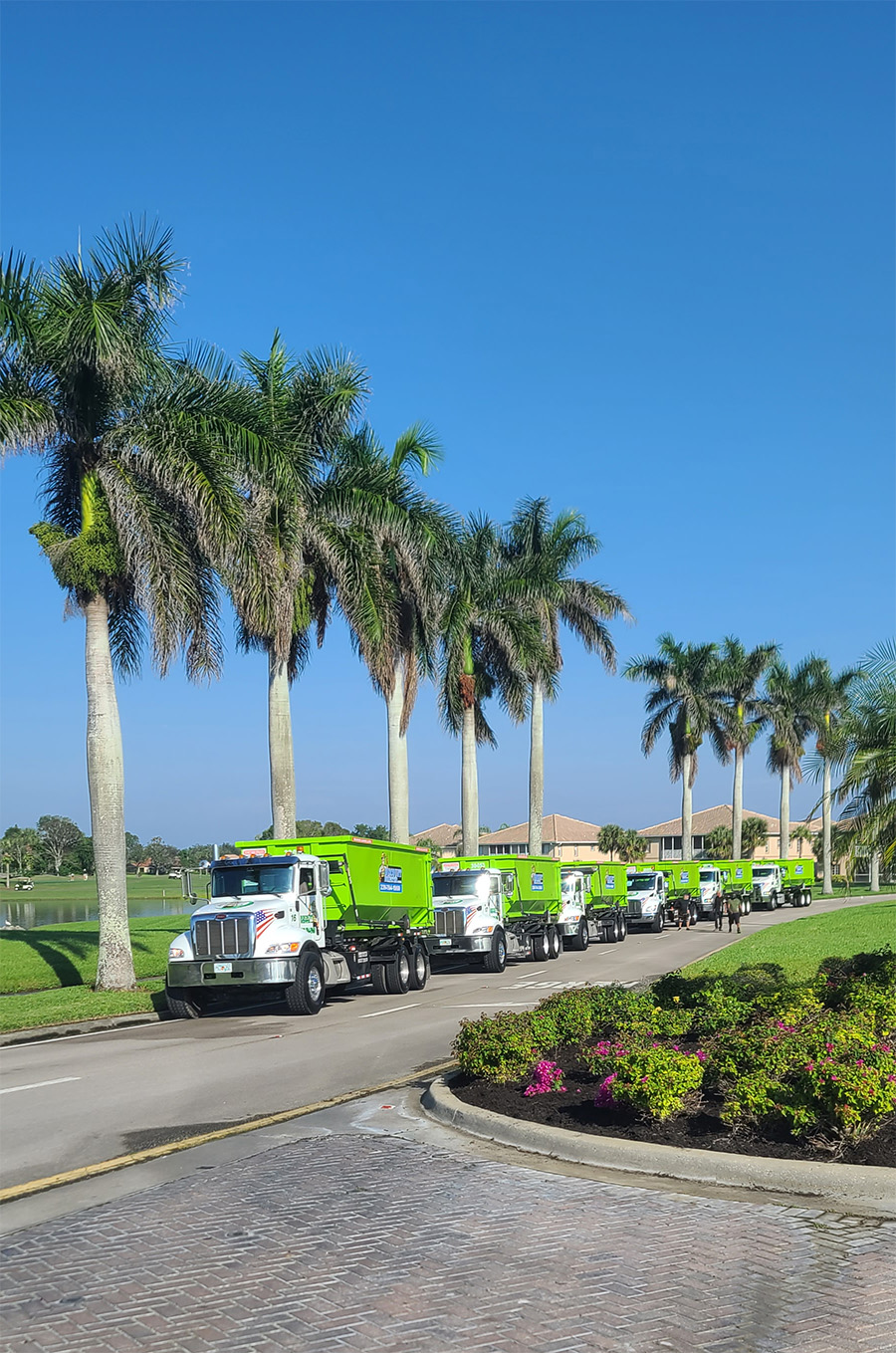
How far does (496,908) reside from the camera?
28.8m

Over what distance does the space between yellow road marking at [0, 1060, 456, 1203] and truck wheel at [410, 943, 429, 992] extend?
11852 millimetres

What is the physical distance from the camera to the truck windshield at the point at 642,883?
47.2 m

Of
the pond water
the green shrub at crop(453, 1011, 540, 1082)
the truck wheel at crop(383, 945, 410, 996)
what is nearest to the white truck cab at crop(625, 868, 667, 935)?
the pond water

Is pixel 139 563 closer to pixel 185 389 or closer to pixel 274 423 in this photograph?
pixel 185 389

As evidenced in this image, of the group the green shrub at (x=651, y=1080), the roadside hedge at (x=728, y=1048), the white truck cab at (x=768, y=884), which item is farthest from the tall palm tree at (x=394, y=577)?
the white truck cab at (x=768, y=884)

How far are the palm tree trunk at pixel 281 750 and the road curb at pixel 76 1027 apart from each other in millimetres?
7934

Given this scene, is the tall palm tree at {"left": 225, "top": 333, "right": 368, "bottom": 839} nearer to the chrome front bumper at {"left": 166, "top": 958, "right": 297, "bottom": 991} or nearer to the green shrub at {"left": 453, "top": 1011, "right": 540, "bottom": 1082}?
the chrome front bumper at {"left": 166, "top": 958, "right": 297, "bottom": 991}

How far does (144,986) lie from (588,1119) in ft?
47.8

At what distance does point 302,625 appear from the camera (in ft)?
91.9

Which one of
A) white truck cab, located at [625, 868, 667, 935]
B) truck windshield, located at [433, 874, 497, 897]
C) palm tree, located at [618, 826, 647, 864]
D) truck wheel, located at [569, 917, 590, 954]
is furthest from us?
palm tree, located at [618, 826, 647, 864]

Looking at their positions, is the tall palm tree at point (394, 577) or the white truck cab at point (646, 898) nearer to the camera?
the tall palm tree at point (394, 577)

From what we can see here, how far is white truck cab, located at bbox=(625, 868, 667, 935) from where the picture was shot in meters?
46.8

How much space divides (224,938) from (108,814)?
13.4 ft

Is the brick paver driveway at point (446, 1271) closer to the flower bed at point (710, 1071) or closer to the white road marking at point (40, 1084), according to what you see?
the flower bed at point (710, 1071)
